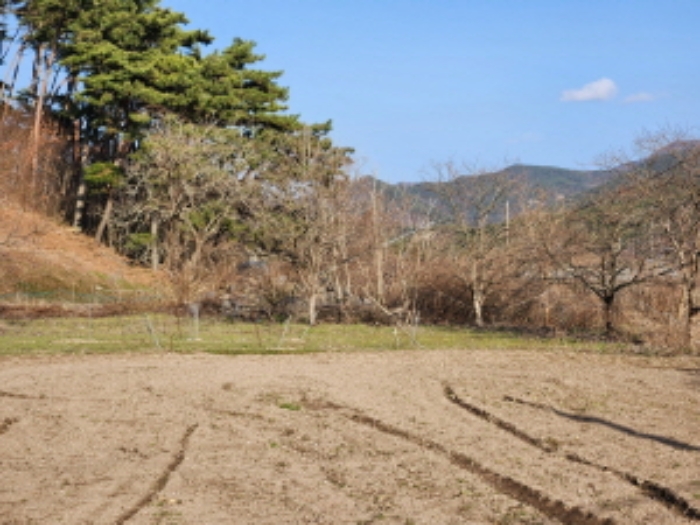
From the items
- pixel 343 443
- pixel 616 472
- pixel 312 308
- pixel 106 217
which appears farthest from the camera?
pixel 106 217

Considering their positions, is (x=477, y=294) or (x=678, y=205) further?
(x=477, y=294)

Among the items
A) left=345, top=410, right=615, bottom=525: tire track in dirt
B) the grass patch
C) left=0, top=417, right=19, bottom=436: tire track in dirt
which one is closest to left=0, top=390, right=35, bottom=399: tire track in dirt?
left=0, top=417, right=19, bottom=436: tire track in dirt

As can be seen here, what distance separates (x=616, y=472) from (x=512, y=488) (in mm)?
1162

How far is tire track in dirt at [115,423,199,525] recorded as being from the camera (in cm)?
663

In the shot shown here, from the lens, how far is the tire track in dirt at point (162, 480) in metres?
6.63

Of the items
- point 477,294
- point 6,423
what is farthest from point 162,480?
point 477,294

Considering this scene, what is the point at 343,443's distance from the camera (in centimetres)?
951

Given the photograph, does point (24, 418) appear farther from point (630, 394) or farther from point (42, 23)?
Result: point (42, 23)

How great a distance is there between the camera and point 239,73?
122 ft

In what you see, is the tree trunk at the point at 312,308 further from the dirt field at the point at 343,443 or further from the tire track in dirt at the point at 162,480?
the tire track in dirt at the point at 162,480

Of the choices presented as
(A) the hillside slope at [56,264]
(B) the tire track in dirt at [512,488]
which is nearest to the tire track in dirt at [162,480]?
(B) the tire track in dirt at [512,488]

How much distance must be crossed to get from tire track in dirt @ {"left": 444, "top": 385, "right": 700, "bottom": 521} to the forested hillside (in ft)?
34.3

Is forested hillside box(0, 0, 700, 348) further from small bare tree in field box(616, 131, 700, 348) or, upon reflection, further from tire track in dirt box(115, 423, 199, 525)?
tire track in dirt box(115, 423, 199, 525)

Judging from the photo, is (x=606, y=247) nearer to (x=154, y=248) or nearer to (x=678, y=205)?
(x=678, y=205)
